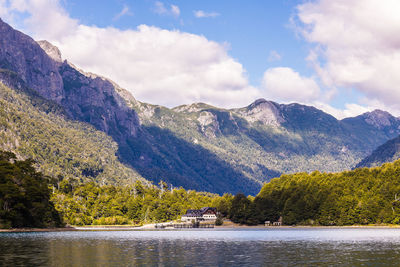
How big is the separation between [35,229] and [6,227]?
774 inches

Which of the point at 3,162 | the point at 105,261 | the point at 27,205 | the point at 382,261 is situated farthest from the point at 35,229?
the point at 382,261

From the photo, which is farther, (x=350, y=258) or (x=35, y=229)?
(x=35, y=229)

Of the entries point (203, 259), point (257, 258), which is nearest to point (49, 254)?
point (203, 259)

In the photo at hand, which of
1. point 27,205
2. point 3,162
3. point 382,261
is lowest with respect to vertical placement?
point 382,261

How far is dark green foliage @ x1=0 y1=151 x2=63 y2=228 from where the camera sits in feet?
527

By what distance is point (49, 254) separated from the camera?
266 feet

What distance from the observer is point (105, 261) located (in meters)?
70.6

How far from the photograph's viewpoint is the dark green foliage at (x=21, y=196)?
16062 cm

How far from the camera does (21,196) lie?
16250 cm

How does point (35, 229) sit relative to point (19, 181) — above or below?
below

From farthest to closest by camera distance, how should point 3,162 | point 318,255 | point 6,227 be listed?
point 3,162
point 6,227
point 318,255

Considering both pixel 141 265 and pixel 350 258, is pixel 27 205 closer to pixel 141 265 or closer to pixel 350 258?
pixel 141 265

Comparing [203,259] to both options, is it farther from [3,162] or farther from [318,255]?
[3,162]

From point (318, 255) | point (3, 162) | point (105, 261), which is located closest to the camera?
point (105, 261)
